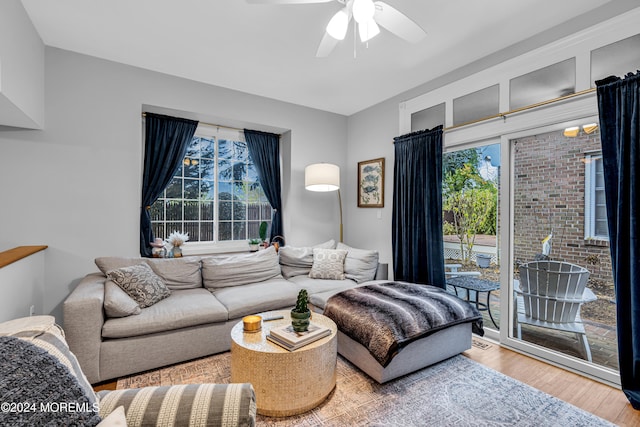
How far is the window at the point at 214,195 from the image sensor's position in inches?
150

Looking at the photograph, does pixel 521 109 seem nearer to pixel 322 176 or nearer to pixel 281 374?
pixel 322 176

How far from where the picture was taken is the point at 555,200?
2582 mm

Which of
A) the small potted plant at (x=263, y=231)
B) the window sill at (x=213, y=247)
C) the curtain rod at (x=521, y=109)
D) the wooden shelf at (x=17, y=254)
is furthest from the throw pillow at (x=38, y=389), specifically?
the curtain rod at (x=521, y=109)

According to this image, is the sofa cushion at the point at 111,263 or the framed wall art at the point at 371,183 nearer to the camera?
the sofa cushion at the point at 111,263

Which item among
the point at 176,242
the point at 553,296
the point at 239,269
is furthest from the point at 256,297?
the point at 553,296

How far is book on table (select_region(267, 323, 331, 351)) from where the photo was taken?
1.88 m

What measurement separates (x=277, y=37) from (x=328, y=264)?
2.43 m

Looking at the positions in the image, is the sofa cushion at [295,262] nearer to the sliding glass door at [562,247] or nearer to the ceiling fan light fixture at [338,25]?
the sliding glass door at [562,247]

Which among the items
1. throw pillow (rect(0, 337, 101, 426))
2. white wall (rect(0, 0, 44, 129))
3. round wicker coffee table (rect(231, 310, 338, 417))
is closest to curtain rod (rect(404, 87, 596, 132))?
round wicker coffee table (rect(231, 310, 338, 417))

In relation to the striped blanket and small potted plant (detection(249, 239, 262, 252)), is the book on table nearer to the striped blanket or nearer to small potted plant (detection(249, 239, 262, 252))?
the striped blanket

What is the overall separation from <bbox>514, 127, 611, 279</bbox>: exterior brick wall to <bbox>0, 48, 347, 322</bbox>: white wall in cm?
352

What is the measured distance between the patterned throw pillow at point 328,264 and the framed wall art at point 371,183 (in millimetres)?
946

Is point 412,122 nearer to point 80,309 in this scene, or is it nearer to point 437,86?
point 437,86

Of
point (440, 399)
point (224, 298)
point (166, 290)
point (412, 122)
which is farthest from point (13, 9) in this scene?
point (440, 399)
